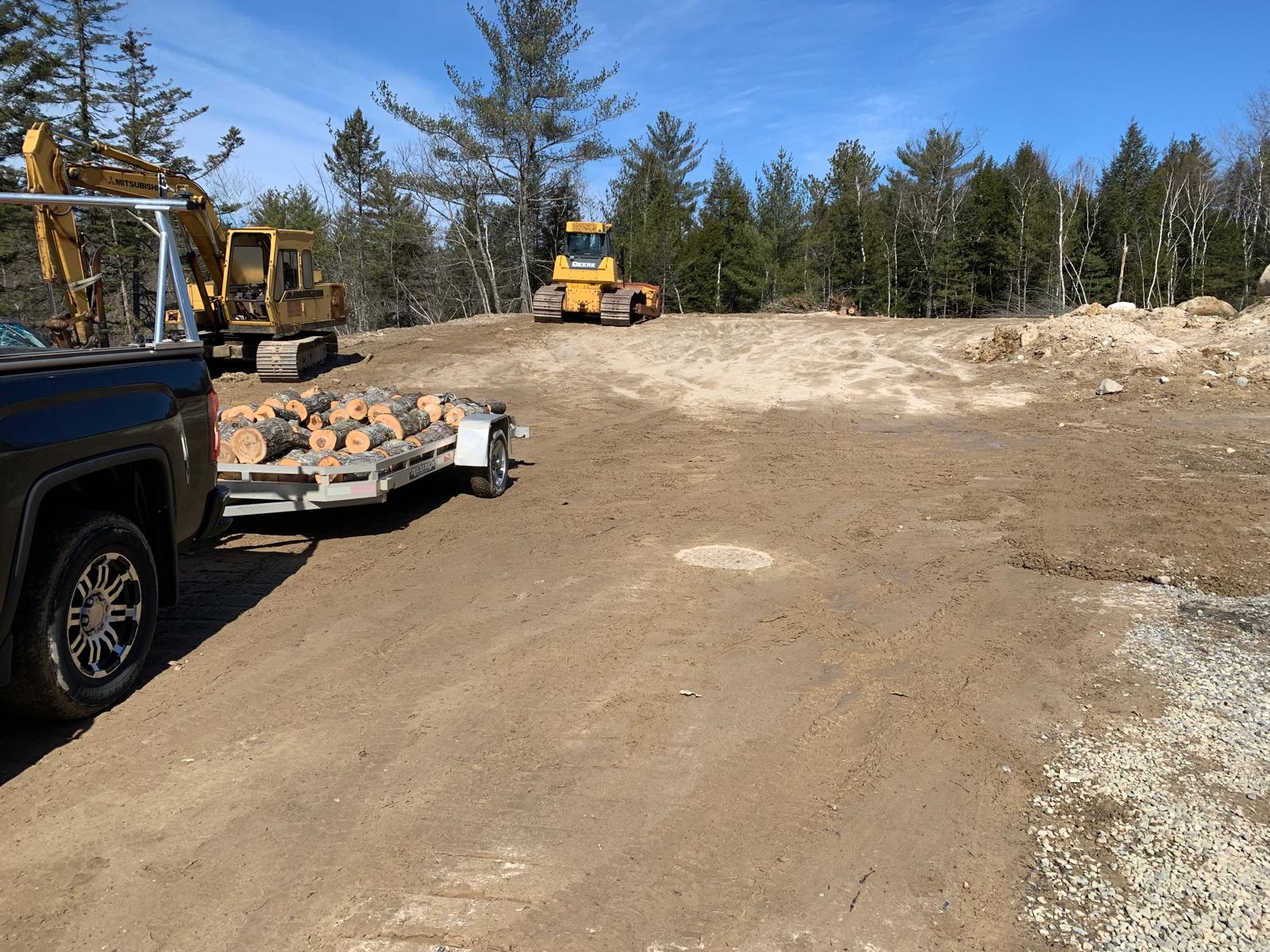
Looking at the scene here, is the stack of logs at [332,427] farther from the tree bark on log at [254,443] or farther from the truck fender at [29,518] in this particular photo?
the truck fender at [29,518]

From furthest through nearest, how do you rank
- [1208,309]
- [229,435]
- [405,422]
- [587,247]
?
[587,247] → [1208,309] → [405,422] → [229,435]

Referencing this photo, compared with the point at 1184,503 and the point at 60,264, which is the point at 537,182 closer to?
the point at 60,264

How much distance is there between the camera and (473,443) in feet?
29.2

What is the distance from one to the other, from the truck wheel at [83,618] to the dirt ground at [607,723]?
20 centimetres

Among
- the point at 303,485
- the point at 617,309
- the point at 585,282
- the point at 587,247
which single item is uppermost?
the point at 587,247

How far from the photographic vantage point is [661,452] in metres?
12.8

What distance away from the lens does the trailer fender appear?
889 centimetres

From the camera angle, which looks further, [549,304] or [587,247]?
[587,247]

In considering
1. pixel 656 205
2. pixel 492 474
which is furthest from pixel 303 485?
pixel 656 205

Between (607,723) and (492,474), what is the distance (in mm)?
5394

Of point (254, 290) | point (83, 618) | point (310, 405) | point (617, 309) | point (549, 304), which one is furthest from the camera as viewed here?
point (549, 304)

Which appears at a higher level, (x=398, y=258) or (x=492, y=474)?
(x=398, y=258)

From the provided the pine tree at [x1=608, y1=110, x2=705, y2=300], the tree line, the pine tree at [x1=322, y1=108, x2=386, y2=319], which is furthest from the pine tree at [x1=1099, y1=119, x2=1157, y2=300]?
the pine tree at [x1=322, y1=108, x2=386, y2=319]

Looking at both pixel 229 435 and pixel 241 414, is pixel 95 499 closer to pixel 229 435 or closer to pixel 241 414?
pixel 229 435
